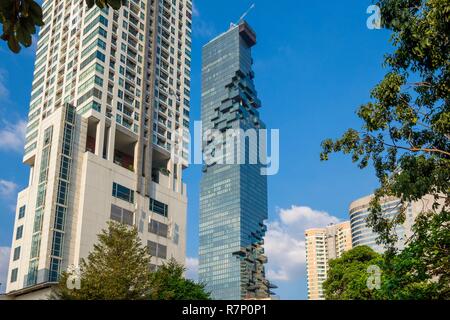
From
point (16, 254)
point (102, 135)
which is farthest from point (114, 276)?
point (16, 254)

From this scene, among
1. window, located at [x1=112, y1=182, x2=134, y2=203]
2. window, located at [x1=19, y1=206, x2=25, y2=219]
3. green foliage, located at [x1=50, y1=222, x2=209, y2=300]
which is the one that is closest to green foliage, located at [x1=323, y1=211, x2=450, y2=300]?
green foliage, located at [x1=50, y1=222, x2=209, y2=300]

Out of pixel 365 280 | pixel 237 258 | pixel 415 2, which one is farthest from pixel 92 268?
pixel 237 258

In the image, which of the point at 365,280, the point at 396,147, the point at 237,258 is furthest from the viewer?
the point at 237,258

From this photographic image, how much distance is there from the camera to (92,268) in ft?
107

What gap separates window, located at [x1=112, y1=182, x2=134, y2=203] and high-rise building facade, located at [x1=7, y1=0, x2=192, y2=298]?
12 centimetres

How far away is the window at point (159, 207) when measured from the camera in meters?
65.8

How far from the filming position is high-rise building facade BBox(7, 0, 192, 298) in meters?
57.0

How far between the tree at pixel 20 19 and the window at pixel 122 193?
188 feet

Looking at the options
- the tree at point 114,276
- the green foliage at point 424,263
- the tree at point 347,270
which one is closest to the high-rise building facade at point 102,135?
the tree at point 114,276

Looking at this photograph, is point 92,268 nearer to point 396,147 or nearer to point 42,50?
point 396,147

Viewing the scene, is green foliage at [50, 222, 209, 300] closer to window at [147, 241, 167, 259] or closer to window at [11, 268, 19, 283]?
window at [11, 268, 19, 283]

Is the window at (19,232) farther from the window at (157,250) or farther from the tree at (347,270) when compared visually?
the tree at (347,270)

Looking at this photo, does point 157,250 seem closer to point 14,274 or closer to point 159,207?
point 159,207

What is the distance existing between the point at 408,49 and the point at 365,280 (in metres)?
25.5
